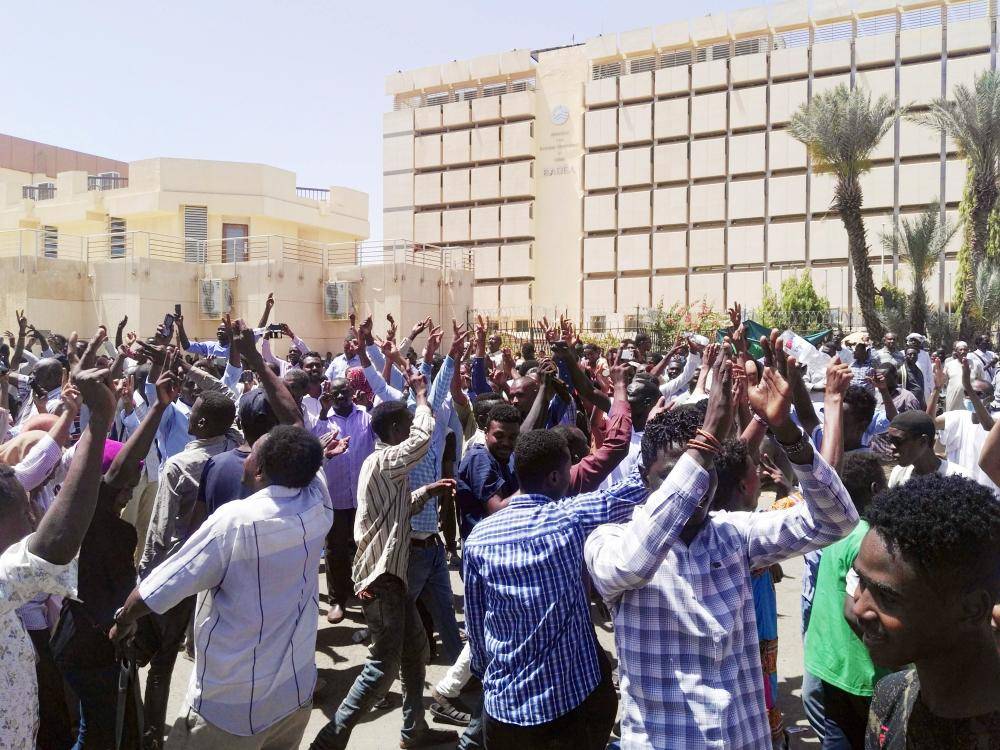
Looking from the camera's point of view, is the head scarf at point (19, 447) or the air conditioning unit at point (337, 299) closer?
the head scarf at point (19, 447)

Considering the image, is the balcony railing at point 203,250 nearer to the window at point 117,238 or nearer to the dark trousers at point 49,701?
the window at point 117,238

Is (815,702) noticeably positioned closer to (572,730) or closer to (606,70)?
(572,730)

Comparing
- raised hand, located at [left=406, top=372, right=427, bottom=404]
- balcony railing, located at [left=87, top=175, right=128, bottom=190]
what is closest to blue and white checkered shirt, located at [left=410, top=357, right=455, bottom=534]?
raised hand, located at [left=406, top=372, right=427, bottom=404]

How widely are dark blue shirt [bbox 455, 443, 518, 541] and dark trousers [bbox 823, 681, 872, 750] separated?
1.54 meters

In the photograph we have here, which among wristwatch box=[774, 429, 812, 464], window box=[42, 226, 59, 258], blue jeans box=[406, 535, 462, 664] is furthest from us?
window box=[42, 226, 59, 258]

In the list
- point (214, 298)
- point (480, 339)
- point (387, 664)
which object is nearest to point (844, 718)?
Result: point (387, 664)

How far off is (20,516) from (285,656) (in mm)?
1030

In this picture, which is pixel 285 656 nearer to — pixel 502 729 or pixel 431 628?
pixel 502 729

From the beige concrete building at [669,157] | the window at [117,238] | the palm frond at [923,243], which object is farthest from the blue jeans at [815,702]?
the window at [117,238]

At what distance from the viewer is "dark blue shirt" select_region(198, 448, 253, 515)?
3.80m

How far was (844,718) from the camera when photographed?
3.03 meters

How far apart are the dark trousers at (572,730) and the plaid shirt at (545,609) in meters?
0.03

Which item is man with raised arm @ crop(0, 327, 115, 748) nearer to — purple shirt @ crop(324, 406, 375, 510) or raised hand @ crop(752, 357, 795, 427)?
raised hand @ crop(752, 357, 795, 427)

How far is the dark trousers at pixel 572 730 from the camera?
259cm
